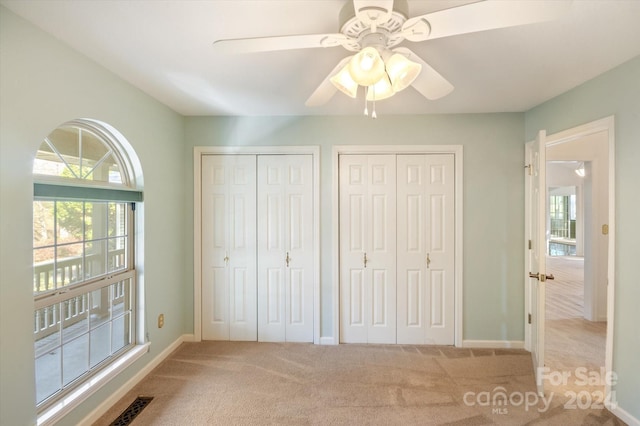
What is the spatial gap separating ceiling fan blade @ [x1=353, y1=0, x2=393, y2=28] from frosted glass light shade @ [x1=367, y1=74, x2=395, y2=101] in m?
0.32

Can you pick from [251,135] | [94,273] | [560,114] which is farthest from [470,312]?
[94,273]

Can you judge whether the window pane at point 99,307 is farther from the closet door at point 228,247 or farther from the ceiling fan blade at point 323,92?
the ceiling fan blade at point 323,92

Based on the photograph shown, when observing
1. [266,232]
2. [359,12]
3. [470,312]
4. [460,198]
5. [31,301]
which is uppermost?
[359,12]

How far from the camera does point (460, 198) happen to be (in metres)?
2.99

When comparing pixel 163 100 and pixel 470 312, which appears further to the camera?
pixel 470 312

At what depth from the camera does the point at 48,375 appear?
74.3 inches

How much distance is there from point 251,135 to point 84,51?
1.49 meters

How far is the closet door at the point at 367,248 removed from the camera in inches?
120

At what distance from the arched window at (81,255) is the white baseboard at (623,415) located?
12.1ft

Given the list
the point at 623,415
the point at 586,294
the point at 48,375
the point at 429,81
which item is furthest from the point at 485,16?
the point at 586,294

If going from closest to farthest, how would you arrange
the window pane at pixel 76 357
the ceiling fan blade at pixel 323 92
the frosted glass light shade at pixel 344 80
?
the frosted glass light shade at pixel 344 80, the ceiling fan blade at pixel 323 92, the window pane at pixel 76 357

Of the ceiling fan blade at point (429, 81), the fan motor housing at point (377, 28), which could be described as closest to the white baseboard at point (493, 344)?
the ceiling fan blade at point (429, 81)

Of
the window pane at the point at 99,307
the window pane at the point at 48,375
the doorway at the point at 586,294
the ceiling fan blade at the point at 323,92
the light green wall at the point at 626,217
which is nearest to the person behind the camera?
the ceiling fan blade at the point at 323,92

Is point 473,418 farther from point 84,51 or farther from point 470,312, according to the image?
point 84,51
